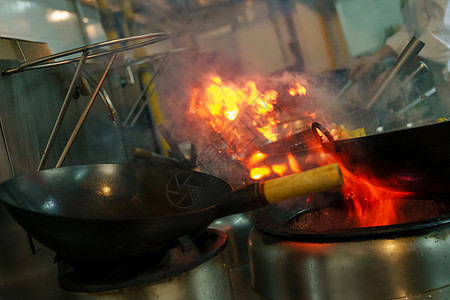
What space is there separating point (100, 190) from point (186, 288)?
0.40 meters

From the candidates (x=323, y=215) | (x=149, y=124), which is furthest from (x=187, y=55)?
(x=323, y=215)

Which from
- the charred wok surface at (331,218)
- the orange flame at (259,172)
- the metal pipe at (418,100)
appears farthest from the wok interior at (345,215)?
the metal pipe at (418,100)

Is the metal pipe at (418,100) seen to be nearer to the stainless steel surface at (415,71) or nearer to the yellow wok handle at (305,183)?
the stainless steel surface at (415,71)

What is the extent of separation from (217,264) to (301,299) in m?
0.36

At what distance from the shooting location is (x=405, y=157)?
113cm

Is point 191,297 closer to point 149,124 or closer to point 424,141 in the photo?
point 424,141

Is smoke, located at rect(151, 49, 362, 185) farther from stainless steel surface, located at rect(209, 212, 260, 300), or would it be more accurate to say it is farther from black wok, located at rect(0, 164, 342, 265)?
black wok, located at rect(0, 164, 342, 265)

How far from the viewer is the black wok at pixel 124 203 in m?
0.75

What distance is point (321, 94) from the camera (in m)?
2.66

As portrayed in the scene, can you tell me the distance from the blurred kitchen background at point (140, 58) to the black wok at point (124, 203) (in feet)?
1.27

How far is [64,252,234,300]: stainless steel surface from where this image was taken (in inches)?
30.5

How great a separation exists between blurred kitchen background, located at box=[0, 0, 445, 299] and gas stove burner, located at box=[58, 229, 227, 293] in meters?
0.55

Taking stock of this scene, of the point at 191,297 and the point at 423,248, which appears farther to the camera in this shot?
the point at 423,248

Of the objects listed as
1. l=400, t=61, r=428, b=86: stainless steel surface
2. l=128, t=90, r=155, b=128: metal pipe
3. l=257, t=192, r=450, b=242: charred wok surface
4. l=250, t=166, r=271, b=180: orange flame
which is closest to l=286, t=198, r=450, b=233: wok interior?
l=257, t=192, r=450, b=242: charred wok surface
